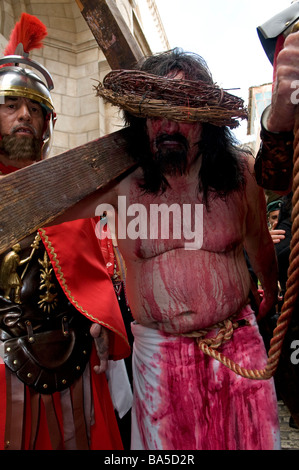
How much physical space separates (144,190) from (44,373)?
1.11 m

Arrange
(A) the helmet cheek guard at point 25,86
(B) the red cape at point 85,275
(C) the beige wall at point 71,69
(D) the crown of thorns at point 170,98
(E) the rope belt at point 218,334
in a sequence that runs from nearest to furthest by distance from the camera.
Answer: (D) the crown of thorns at point 170,98
(E) the rope belt at point 218,334
(B) the red cape at point 85,275
(A) the helmet cheek guard at point 25,86
(C) the beige wall at point 71,69

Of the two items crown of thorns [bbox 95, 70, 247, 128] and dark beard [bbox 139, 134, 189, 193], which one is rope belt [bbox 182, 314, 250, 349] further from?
crown of thorns [bbox 95, 70, 247, 128]

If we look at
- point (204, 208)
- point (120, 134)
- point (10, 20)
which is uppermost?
point (10, 20)

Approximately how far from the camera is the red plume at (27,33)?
2668 mm

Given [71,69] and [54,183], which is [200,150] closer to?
[54,183]

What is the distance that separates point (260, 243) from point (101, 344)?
1073 millimetres

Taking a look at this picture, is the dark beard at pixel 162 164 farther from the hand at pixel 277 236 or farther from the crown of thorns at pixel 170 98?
the hand at pixel 277 236

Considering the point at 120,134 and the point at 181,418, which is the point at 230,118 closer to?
the point at 120,134

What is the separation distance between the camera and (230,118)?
1.46m

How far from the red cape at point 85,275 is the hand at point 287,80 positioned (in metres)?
1.42

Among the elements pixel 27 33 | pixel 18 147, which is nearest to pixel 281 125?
pixel 18 147

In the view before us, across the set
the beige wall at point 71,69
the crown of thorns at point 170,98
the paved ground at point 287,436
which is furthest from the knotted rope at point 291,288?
the beige wall at point 71,69

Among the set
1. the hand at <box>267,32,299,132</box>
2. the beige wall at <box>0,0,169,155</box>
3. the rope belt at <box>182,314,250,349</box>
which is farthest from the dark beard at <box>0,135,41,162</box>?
the beige wall at <box>0,0,169,155</box>
